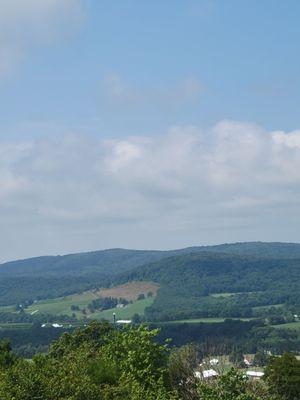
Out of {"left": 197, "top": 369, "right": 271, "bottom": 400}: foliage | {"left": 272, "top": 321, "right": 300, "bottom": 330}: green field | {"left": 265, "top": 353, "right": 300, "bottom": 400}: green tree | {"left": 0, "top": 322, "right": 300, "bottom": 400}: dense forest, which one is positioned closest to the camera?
{"left": 0, "top": 322, "right": 300, "bottom": 400}: dense forest

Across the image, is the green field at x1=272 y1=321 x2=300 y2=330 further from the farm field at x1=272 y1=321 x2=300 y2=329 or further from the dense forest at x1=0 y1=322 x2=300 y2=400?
the dense forest at x1=0 y1=322 x2=300 y2=400

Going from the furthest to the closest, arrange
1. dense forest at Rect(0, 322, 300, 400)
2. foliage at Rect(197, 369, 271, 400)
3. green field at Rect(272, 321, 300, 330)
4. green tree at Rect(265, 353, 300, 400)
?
green field at Rect(272, 321, 300, 330), green tree at Rect(265, 353, 300, 400), foliage at Rect(197, 369, 271, 400), dense forest at Rect(0, 322, 300, 400)

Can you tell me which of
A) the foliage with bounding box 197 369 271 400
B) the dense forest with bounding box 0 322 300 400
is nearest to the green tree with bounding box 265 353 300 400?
the dense forest with bounding box 0 322 300 400

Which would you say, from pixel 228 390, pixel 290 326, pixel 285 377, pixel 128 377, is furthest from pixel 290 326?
pixel 228 390

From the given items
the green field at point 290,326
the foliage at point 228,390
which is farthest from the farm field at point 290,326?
the foliage at point 228,390

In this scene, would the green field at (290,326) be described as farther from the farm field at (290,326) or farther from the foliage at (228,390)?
the foliage at (228,390)

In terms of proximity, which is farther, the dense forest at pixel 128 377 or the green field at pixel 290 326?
the green field at pixel 290 326

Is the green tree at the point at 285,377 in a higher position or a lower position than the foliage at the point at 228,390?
lower

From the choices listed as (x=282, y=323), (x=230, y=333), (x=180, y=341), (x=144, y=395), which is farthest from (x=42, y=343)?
(x=144, y=395)

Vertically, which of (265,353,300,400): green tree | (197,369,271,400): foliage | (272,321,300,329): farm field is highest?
(197,369,271,400): foliage

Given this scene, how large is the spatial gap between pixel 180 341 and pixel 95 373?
13632 centimetres

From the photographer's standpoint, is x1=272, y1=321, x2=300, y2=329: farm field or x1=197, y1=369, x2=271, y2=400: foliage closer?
x1=197, y1=369, x2=271, y2=400: foliage

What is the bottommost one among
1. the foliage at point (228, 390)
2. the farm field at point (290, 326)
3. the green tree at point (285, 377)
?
the farm field at point (290, 326)

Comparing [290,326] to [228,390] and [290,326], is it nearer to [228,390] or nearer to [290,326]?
[290,326]
